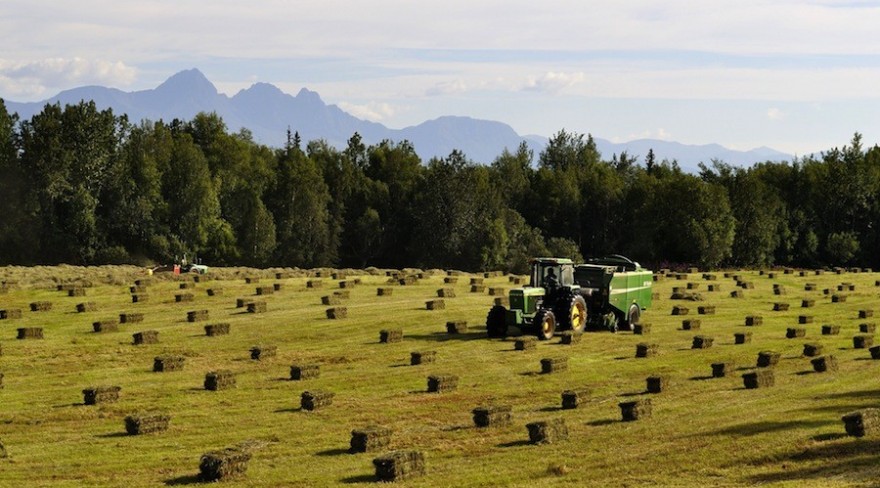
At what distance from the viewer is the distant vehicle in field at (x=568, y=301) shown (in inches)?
1646

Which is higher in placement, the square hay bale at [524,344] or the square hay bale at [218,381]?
the square hay bale at [524,344]

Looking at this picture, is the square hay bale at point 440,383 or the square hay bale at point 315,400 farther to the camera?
the square hay bale at point 440,383

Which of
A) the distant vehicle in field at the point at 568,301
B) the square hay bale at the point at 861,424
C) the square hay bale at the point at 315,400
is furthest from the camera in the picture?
the distant vehicle in field at the point at 568,301

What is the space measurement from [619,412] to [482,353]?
447 inches

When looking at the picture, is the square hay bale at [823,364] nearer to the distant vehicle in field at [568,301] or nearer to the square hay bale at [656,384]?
the square hay bale at [656,384]

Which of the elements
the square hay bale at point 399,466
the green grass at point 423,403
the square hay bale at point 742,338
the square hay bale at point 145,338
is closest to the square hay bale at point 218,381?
the green grass at point 423,403

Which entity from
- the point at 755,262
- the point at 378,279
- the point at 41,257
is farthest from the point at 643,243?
the point at 41,257

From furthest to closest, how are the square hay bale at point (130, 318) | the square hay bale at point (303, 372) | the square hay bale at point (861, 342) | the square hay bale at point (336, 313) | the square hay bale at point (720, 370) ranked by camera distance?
the square hay bale at point (336, 313), the square hay bale at point (130, 318), the square hay bale at point (861, 342), the square hay bale at point (303, 372), the square hay bale at point (720, 370)

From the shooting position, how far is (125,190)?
10406 centimetres

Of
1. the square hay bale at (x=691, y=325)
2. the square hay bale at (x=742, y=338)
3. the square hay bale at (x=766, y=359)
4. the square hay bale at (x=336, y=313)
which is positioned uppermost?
the square hay bale at (x=336, y=313)

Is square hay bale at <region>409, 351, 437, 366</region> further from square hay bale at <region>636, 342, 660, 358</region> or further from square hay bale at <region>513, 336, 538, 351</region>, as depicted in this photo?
square hay bale at <region>636, 342, 660, 358</region>

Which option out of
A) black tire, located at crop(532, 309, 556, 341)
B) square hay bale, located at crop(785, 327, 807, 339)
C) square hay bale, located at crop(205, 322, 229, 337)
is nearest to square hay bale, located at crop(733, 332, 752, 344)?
square hay bale, located at crop(785, 327, 807, 339)

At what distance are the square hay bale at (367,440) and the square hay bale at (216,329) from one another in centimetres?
2048

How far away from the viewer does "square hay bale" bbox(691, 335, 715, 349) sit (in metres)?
39.8
